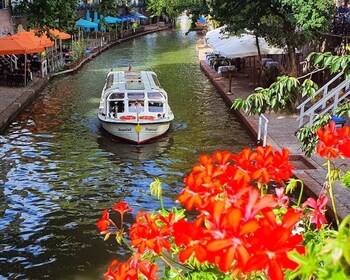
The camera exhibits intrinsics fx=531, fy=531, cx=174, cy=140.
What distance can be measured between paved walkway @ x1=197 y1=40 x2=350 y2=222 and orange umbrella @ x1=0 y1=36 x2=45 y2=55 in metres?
8.42

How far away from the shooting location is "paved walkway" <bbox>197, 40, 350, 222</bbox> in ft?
34.3

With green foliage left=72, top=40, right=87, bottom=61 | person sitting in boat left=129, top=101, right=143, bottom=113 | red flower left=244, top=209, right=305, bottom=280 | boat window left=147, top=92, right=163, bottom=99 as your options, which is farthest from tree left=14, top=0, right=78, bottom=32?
green foliage left=72, top=40, right=87, bottom=61

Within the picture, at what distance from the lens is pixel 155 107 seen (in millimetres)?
17000

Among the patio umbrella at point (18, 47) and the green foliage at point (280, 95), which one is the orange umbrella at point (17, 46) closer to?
the patio umbrella at point (18, 47)

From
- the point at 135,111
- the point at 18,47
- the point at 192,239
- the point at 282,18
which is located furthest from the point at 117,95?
the point at 192,239

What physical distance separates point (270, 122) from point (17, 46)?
11882mm

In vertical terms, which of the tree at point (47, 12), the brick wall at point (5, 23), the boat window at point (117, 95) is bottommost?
the boat window at point (117, 95)

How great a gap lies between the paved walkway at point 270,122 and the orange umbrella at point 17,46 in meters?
1.63

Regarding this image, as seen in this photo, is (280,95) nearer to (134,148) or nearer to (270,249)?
A: (270,249)

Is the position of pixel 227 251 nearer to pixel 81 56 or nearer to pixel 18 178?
pixel 18 178

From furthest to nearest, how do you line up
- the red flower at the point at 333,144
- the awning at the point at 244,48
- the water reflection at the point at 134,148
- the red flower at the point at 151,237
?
the awning at the point at 244,48, the water reflection at the point at 134,148, the red flower at the point at 333,144, the red flower at the point at 151,237

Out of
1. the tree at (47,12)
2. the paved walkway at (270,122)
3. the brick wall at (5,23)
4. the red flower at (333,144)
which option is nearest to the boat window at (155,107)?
the paved walkway at (270,122)

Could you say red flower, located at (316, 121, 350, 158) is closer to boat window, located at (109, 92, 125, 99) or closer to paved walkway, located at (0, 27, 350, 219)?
paved walkway, located at (0, 27, 350, 219)

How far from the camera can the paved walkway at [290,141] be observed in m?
10.5
